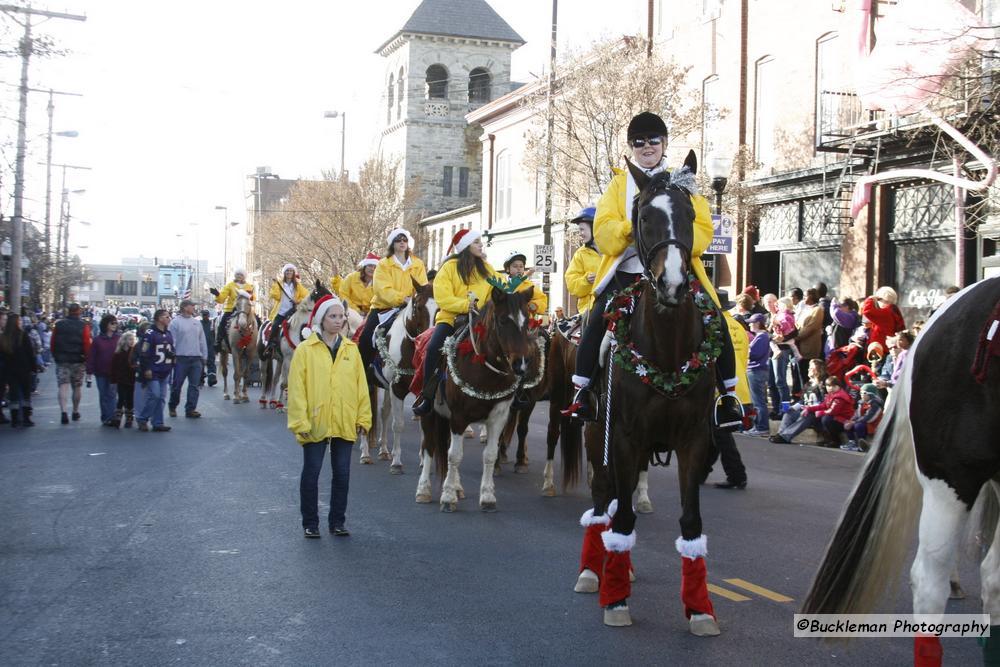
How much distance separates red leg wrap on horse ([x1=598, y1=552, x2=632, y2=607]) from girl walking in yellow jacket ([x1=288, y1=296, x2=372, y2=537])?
296 centimetres

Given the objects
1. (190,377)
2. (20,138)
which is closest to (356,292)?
(190,377)

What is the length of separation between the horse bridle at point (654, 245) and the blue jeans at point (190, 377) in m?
14.1

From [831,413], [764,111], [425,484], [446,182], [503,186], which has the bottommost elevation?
[425,484]

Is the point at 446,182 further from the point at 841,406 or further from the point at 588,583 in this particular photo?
the point at 588,583

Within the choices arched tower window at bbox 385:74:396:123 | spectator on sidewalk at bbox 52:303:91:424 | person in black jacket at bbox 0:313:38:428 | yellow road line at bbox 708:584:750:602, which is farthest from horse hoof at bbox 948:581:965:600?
arched tower window at bbox 385:74:396:123

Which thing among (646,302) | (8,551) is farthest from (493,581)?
(8,551)

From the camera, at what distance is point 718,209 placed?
67.0ft

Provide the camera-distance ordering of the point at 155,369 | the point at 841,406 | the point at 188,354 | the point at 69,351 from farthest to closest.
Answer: the point at 188,354 → the point at 69,351 → the point at 155,369 → the point at 841,406

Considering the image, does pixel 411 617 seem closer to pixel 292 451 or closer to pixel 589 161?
pixel 292 451

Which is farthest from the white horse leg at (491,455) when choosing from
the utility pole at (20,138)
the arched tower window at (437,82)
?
the arched tower window at (437,82)

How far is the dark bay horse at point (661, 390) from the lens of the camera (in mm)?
5484

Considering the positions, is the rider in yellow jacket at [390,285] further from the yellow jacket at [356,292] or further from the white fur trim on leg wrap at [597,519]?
the white fur trim on leg wrap at [597,519]

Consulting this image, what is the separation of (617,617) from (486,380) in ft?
12.4

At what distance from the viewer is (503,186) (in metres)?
A: 48.6
